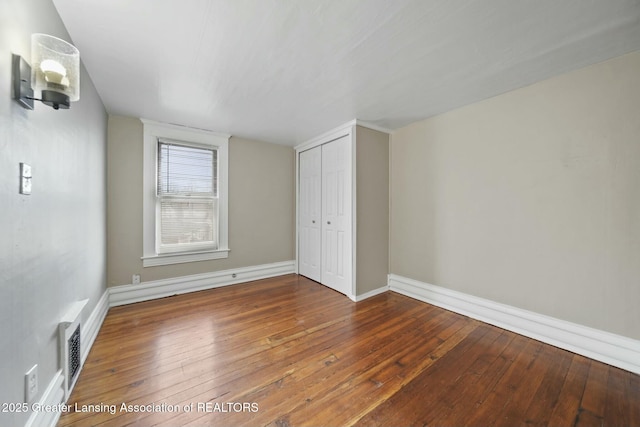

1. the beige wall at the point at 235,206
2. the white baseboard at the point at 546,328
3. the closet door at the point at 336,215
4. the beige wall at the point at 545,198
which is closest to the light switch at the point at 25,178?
the beige wall at the point at 235,206

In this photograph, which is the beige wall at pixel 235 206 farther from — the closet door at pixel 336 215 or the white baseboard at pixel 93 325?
the closet door at pixel 336 215

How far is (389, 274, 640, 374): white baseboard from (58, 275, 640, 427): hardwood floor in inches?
3.2

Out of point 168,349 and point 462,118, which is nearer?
point 168,349

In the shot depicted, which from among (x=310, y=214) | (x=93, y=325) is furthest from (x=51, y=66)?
(x=310, y=214)

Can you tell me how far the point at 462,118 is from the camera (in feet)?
8.71

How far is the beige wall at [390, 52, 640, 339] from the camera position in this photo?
1771 mm

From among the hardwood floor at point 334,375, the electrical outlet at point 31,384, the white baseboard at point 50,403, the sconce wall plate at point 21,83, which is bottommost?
the hardwood floor at point 334,375

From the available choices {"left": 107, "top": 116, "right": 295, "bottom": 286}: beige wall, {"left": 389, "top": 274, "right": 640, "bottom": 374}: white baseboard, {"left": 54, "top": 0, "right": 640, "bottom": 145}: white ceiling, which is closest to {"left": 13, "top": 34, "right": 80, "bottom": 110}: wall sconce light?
{"left": 54, "top": 0, "right": 640, "bottom": 145}: white ceiling

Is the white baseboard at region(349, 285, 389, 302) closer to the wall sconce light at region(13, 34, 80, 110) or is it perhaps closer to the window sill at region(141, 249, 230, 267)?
the window sill at region(141, 249, 230, 267)

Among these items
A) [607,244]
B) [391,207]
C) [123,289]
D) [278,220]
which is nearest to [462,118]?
[391,207]

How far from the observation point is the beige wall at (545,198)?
1.77 metres

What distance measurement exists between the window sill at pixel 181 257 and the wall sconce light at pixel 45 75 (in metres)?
2.42

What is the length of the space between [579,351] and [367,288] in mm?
1951

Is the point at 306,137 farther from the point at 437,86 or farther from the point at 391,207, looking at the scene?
the point at 437,86
